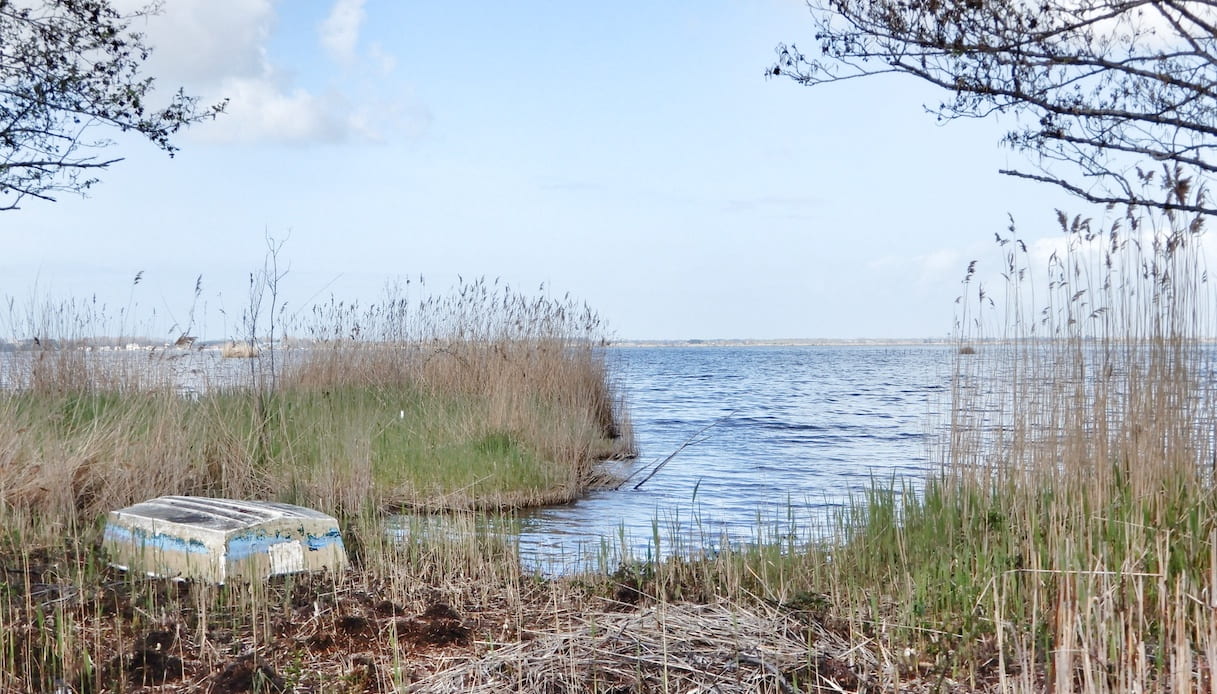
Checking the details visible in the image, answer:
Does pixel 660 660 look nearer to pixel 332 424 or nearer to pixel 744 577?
pixel 744 577

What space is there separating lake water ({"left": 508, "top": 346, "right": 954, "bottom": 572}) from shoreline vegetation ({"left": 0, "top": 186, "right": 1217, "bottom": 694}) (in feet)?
1.33

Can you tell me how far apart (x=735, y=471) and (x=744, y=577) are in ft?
19.8

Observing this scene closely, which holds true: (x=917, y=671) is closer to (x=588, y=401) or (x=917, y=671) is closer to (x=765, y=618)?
(x=765, y=618)

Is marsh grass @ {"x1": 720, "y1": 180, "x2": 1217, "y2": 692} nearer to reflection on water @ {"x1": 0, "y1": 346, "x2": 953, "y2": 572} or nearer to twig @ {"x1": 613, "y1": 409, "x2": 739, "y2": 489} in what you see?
reflection on water @ {"x1": 0, "y1": 346, "x2": 953, "y2": 572}

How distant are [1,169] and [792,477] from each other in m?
7.36

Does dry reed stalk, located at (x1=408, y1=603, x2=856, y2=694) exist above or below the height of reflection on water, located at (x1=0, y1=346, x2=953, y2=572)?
above

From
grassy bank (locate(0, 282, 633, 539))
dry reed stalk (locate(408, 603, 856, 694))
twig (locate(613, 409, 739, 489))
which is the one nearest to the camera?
dry reed stalk (locate(408, 603, 856, 694))

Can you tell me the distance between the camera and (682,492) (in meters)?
8.85

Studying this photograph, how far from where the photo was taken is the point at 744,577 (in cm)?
430

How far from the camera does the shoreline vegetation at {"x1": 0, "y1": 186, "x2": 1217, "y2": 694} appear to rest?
9.77ft

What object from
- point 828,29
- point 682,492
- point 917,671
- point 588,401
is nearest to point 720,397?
point 588,401

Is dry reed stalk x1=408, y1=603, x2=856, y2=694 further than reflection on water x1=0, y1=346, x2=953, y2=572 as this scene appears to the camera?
No

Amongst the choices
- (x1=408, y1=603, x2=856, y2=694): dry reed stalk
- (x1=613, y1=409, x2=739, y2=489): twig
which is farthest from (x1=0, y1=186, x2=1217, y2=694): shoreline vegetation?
(x1=613, y1=409, x2=739, y2=489): twig

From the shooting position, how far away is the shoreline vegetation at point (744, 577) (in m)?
→ 2.98
